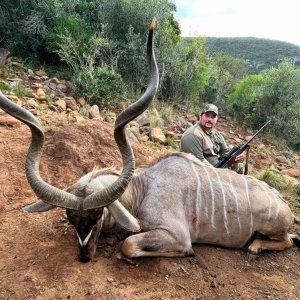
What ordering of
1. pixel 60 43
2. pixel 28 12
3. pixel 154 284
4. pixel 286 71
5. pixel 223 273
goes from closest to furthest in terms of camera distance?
pixel 154 284
pixel 223 273
pixel 60 43
pixel 28 12
pixel 286 71

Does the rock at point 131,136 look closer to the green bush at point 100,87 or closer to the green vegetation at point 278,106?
the green bush at point 100,87

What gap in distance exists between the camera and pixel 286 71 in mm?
14320

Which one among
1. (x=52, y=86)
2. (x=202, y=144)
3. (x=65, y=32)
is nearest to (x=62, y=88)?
(x=52, y=86)

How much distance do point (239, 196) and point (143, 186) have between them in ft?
3.37

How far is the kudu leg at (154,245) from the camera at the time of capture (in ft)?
11.5

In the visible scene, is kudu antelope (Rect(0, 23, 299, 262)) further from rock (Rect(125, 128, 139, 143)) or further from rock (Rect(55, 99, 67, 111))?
rock (Rect(55, 99, 67, 111))

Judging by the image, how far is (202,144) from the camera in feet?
18.1

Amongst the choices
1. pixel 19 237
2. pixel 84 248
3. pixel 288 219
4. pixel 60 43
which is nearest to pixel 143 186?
pixel 84 248

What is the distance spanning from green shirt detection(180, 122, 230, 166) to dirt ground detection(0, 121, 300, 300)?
171 centimetres

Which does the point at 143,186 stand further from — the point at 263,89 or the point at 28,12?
the point at 263,89

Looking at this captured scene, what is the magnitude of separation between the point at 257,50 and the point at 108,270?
4969cm

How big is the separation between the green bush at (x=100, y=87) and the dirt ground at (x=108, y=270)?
5051 mm

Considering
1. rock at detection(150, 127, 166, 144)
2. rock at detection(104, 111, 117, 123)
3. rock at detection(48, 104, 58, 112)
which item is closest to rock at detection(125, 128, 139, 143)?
rock at detection(150, 127, 166, 144)

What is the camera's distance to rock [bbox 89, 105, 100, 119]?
848cm
